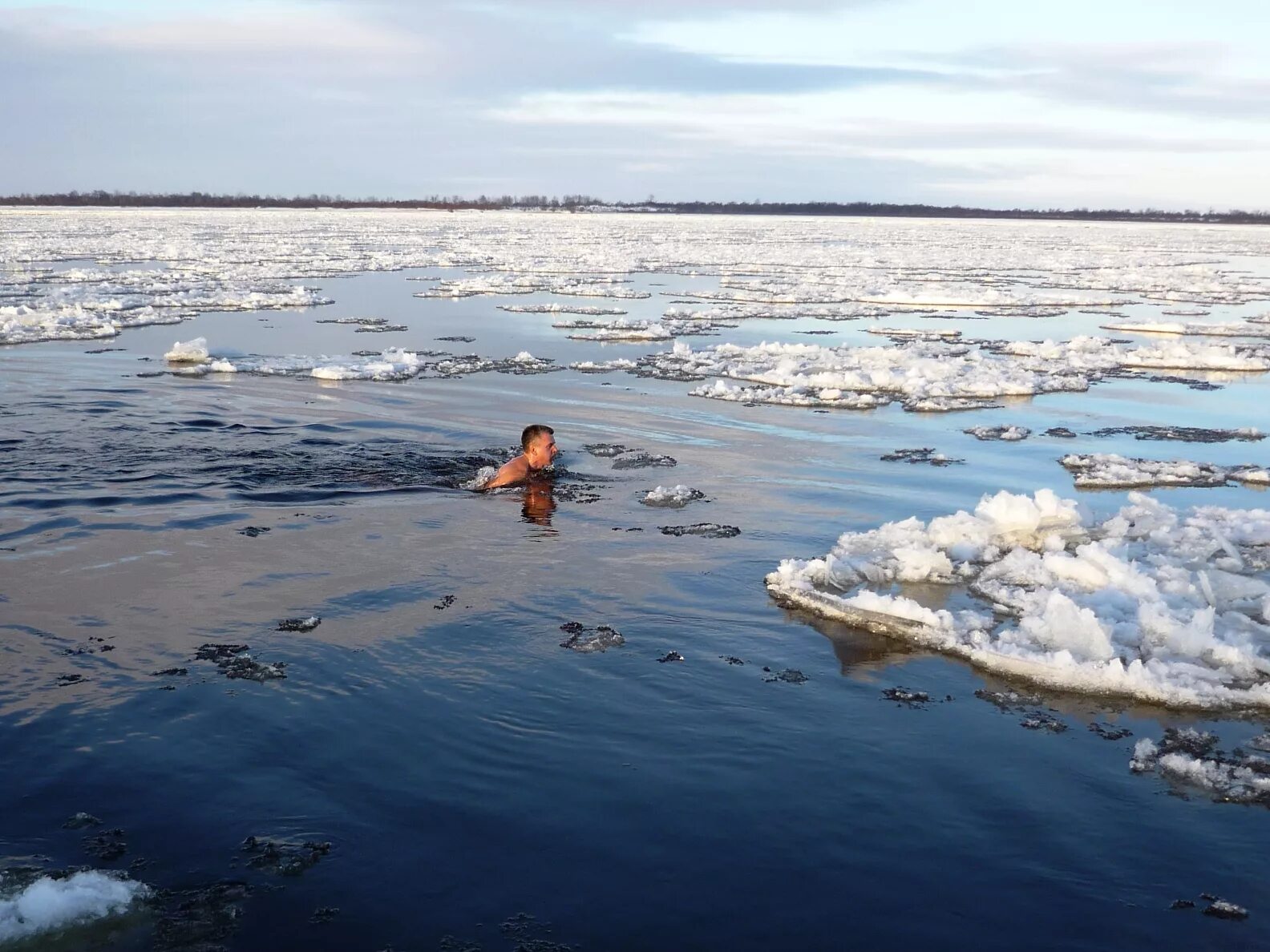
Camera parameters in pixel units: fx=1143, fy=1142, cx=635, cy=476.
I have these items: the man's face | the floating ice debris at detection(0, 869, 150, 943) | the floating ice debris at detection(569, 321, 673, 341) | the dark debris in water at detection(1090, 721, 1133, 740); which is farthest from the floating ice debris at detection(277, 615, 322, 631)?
the floating ice debris at detection(569, 321, 673, 341)

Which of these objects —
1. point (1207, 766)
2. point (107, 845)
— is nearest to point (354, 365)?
Answer: point (107, 845)

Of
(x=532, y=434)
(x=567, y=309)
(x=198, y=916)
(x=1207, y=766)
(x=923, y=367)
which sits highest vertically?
(x=567, y=309)

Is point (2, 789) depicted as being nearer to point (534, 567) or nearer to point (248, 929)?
point (248, 929)

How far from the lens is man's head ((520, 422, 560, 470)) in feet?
29.9

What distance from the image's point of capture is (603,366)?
15.7 m

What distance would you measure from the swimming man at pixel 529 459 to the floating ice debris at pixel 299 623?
3.23 metres

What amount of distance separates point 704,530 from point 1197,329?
16.9 metres

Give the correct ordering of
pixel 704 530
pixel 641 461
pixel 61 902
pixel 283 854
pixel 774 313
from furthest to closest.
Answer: pixel 774 313
pixel 641 461
pixel 704 530
pixel 283 854
pixel 61 902

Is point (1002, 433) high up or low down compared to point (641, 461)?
up

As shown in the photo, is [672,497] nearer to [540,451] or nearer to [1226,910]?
[540,451]

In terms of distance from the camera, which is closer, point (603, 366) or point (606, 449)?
point (606, 449)

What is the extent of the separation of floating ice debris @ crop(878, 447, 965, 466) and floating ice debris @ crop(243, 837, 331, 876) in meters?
7.30

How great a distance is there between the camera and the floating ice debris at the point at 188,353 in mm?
14805

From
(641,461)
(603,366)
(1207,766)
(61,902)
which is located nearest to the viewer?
(61,902)
